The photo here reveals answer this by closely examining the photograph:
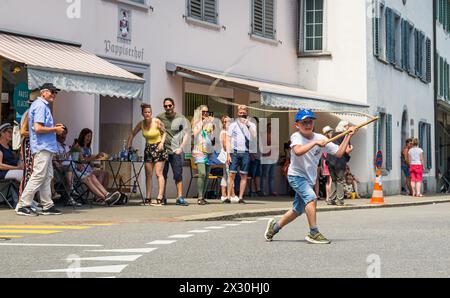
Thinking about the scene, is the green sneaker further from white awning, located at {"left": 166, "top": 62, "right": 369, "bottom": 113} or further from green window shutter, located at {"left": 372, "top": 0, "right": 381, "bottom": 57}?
green window shutter, located at {"left": 372, "top": 0, "right": 381, "bottom": 57}

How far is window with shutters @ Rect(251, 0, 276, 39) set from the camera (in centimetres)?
2736

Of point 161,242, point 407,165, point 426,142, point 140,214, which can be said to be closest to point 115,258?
point 161,242

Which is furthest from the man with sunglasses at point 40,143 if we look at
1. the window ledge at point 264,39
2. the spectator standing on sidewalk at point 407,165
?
the spectator standing on sidewalk at point 407,165

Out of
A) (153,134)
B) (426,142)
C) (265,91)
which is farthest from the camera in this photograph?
(426,142)

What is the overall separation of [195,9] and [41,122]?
9.95 meters

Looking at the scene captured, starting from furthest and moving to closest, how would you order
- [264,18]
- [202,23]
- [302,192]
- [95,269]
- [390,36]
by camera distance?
[390,36]
[264,18]
[202,23]
[302,192]
[95,269]

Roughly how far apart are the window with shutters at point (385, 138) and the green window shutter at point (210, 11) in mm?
8182

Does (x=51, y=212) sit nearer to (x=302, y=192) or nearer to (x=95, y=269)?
(x=302, y=192)

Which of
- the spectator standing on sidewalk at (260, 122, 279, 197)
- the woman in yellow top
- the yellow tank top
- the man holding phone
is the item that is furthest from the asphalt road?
the spectator standing on sidewalk at (260, 122, 279, 197)

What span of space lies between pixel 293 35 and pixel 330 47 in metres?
1.25

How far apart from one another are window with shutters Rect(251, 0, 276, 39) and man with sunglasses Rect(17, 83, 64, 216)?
12324 millimetres

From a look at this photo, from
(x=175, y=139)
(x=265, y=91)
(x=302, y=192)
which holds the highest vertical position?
(x=265, y=91)

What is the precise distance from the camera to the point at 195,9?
2458 centimetres

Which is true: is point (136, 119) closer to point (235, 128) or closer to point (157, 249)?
point (235, 128)
